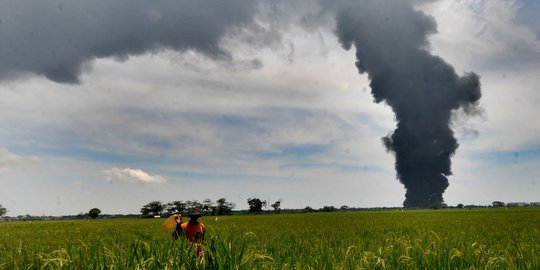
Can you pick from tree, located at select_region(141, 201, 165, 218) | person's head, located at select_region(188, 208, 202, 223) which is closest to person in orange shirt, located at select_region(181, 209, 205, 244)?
person's head, located at select_region(188, 208, 202, 223)

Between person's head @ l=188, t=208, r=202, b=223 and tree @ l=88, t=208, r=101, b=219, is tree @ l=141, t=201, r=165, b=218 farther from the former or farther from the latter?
person's head @ l=188, t=208, r=202, b=223

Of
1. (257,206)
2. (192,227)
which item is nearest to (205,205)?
(257,206)

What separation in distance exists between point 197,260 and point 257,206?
167 m

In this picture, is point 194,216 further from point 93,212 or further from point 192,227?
point 93,212

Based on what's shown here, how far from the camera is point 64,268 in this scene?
4191 millimetres

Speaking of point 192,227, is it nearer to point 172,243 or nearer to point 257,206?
point 172,243

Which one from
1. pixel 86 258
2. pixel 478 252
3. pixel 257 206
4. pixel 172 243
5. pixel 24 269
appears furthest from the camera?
pixel 257 206

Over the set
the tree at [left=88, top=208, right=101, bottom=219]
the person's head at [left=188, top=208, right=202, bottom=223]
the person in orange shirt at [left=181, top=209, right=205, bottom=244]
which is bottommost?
the person in orange shirt at [left=181, top=209, right=205, bottom=244]

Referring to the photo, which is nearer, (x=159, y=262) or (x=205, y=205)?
(x=159, y=262)

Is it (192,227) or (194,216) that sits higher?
(194,216)

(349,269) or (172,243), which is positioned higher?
(172,243)

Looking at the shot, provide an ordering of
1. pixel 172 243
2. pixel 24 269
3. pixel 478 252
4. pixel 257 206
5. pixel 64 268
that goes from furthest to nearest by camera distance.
Answer: pixel 257 206 < pixel 478 252 < pixel 24 269 < pixel 172 243 < pixel 64 268

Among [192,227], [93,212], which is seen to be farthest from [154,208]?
[192,227]

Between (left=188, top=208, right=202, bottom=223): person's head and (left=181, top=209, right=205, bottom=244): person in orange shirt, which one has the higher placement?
(left=188, top=208, right=202, bottom=223): person's head
